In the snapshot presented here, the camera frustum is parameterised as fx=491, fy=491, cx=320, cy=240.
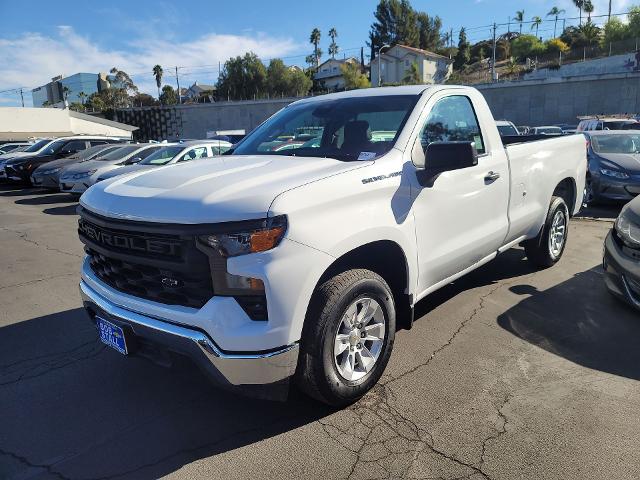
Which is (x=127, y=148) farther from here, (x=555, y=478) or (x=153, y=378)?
(x=555, y=478)

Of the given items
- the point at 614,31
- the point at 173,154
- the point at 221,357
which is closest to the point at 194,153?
the point at 173,154

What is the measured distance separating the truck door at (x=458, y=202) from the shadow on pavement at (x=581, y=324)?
2.33 ft

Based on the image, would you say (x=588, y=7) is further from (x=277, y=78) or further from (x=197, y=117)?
(x=197, y=117)

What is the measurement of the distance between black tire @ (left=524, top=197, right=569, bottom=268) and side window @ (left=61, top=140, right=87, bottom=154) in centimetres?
1655

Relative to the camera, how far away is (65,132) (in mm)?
46219

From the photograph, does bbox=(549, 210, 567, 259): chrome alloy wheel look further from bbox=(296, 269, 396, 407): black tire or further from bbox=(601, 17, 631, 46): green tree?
bbox=(601, 17, 631, 46): green tree

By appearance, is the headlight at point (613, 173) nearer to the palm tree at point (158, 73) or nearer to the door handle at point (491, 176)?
the door handle at point (491, 176)

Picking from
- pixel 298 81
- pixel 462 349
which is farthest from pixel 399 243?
pixel 298 81

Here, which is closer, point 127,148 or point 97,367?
point 97,367

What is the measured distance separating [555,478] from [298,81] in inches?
3475

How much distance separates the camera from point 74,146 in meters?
17.5

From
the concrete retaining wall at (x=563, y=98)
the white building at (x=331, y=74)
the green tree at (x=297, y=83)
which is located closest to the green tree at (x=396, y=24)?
the white building at (x=331, y=74)

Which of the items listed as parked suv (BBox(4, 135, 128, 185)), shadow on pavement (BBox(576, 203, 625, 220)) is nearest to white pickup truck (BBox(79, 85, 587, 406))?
shadow on pavement (BBox(576, 203, 625, 220))

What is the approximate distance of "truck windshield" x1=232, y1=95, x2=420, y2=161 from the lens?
11.5 feet
